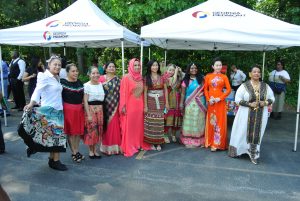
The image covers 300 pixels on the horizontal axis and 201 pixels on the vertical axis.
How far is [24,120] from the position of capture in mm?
4301

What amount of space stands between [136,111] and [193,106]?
3.83ft

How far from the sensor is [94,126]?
5180mm

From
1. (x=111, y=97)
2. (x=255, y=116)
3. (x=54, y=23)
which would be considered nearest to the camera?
(x=255, y=116)

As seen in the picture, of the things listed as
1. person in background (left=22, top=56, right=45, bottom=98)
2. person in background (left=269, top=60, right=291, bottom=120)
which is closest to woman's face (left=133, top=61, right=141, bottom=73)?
person in background (left=22, top=56, right=45, bottom=98)

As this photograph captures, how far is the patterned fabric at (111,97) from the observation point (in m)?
5.38

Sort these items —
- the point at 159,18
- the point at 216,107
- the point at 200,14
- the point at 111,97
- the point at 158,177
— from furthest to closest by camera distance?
1. the point at 159,18
2. the point at 200,14
3. the point at 216,107
4. the point at 111,97
5. the point at 158,177

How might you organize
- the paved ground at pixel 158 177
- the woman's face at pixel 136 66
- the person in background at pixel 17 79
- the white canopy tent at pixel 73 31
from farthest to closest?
the person in background at pixel 17 79
the white canopy tent at pixel 73 31
the woman's face at pixel 136 66
the paved ground at pixel 158 177

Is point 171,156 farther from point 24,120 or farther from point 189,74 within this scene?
point 24,120

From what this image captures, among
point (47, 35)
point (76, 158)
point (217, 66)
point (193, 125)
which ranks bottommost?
point (76, 158)

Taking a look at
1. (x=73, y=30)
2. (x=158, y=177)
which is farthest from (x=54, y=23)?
(x=158, y=177)

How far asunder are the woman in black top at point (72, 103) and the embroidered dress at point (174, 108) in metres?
2.00

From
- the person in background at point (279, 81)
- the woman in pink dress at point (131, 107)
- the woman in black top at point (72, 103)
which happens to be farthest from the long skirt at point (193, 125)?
the person in background at point (279, 81)

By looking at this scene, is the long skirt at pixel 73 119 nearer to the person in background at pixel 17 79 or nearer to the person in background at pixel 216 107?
the person in background at pixel 216 107

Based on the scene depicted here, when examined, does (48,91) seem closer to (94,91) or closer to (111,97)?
(94,91)
